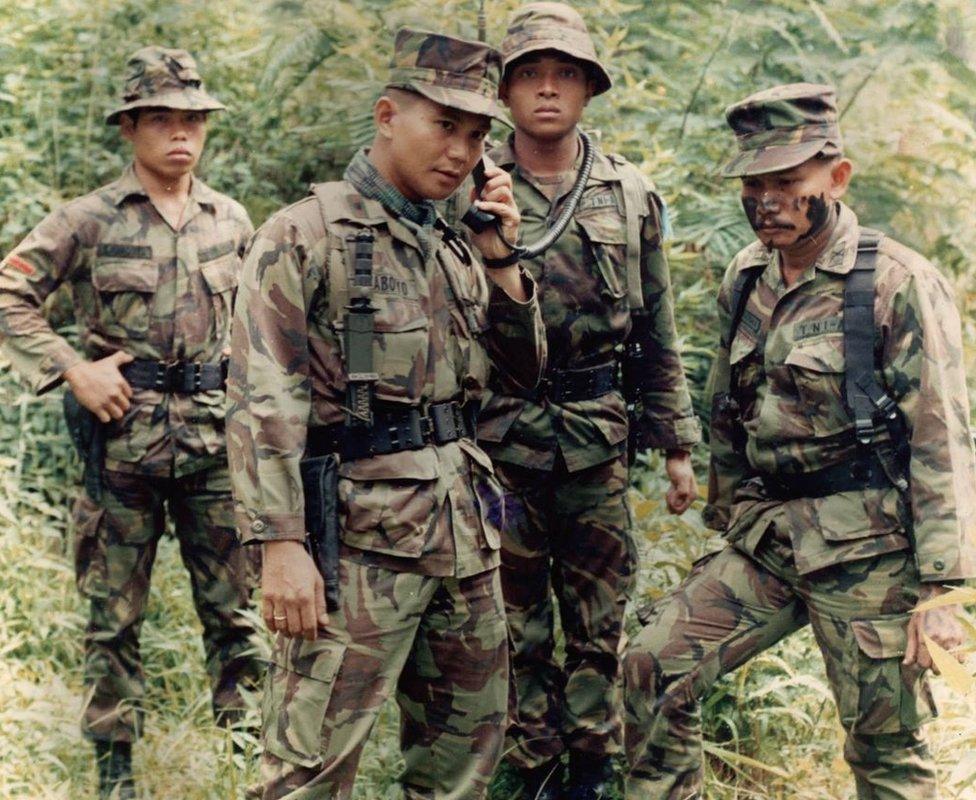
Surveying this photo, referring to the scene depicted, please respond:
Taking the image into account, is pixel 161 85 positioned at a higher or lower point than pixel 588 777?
higher

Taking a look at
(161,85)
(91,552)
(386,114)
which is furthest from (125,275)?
(386,114)

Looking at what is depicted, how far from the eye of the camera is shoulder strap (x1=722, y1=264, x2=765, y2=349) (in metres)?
4.29

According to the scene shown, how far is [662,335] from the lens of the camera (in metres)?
4.96

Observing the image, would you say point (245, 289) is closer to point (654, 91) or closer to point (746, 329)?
point (746, 329)

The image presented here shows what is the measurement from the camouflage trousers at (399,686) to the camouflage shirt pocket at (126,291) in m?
2.23

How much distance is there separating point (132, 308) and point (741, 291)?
245 cm

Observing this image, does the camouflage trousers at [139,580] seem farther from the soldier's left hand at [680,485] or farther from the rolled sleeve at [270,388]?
the rolled sleeve at [270,388]

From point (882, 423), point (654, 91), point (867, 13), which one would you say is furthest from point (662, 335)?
point (867, 13)

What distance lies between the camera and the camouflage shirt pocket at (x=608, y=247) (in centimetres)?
473

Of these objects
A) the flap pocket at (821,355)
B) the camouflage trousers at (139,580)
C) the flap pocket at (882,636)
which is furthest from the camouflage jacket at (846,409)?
the camouflage trousers at (139,580)

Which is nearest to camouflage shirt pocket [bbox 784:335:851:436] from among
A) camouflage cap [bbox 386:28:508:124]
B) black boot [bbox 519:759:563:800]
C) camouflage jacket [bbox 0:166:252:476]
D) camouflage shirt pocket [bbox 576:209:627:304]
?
camouflage shirt pocket [bbox 576:209:627:304]

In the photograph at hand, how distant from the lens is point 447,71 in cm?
351

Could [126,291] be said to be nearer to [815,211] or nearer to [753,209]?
[753,209]

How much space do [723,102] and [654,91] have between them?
370 mm
